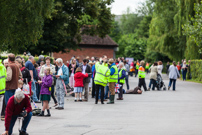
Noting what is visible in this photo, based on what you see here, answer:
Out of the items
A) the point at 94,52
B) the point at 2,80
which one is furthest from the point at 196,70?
the point at 94,52

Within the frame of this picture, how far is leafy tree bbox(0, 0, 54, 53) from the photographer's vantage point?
21.9 meters

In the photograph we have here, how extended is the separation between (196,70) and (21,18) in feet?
70.3

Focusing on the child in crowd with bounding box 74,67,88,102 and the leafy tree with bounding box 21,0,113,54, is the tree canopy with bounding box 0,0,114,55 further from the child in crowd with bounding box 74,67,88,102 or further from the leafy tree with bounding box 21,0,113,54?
the child in crowd with bounding box 74,67,88,102

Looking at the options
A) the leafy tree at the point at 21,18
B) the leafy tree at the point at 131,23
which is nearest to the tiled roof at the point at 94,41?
the leafy tree at the point at 131,23

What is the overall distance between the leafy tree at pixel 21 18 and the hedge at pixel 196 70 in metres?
19.0

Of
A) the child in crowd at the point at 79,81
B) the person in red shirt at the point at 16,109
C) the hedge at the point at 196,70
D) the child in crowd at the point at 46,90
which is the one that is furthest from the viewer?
the hedge at the point at 196,70

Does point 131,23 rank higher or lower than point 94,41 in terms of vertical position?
higher

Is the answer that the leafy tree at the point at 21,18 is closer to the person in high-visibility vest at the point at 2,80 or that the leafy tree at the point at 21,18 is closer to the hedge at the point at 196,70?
the person in high-visibility vest at the point at 2,80

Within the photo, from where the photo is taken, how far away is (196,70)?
39.2 meters

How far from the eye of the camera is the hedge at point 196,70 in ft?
123

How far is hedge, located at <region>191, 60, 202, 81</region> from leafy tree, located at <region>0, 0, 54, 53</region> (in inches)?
749

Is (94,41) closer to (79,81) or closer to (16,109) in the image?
(79,81)

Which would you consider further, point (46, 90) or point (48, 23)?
point (48, 23)

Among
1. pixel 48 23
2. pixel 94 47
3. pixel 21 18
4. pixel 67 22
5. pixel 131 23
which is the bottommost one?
pixel 94 47
